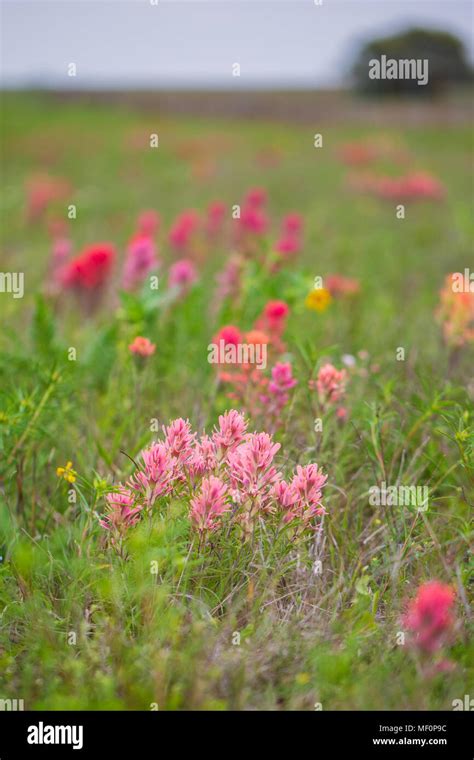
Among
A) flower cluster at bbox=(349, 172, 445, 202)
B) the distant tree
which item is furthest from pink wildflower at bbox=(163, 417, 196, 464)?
the distant tree

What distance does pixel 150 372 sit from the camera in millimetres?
3268

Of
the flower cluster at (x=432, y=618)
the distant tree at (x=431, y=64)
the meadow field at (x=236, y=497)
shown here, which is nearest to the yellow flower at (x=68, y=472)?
the meadow field at (x=236, y=497)

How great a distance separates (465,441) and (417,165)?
32.9 feet

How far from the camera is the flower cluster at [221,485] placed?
207 centimetres

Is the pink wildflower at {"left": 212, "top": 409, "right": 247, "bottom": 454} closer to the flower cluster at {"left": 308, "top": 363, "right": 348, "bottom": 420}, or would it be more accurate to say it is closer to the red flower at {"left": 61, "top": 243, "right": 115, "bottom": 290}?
the flower cluster at {"left": 308, "top": 363, "right": 348, "bottom": 420}

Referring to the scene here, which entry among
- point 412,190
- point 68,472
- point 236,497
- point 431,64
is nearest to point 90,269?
point 68,472

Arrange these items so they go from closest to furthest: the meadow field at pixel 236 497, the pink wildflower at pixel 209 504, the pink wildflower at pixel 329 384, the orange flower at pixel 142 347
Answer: the meadow field at pixel 236 497, the pink wildflower at pixel 209 504, the pink wildflower at pixel 329 384, the orange flower at pixel 142 347

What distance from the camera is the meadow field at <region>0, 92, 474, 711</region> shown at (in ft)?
6.36

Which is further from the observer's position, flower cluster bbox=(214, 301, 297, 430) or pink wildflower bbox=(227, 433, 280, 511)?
flower cluster bbox=(214, 301, 297, 430)

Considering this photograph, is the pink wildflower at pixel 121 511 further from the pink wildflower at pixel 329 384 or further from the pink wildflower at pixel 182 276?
the pink wildflower at pixel 182 276

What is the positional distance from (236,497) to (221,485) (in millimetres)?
97

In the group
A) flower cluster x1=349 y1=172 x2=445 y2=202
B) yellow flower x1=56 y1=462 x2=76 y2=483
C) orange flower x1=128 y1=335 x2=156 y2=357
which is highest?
flower cluster x1=349 y1=172 x2=445 y2=202

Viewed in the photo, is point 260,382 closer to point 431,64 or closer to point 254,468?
point 254,468

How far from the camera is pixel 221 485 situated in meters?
2.06
